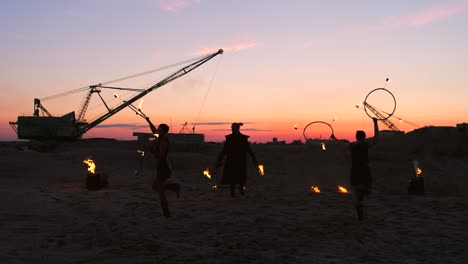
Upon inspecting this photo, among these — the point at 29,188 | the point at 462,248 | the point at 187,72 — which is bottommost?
the point at 462,248

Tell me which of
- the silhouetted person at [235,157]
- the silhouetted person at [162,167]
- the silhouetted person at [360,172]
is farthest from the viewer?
the silhouetted person at [235,157]

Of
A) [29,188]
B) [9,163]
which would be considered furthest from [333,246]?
[9,163]

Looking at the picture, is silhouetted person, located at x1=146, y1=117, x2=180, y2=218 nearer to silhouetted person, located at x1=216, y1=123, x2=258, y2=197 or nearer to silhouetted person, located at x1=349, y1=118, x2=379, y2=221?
silhouetted person, located at x1=216, y1=123, x2=258, y2=197

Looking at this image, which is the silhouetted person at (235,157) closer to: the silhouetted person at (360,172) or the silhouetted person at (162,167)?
the silhouetted person at (162,167)

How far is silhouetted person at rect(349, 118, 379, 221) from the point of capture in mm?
9445

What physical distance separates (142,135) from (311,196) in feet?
234

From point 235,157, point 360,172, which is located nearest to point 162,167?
point 235,157

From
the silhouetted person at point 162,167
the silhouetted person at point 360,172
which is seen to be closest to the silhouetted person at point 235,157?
the silhouetted person at point 162,167

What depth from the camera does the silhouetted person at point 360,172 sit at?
9445 millimetres

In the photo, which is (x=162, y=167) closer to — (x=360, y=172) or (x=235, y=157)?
(x=235, y=157)

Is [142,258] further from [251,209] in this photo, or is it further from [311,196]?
[311,196]

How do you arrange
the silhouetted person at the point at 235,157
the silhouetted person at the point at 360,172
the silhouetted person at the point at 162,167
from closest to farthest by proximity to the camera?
the silhouetted person at the point at 360,172 → the silhouetted person at the point at 162,167 → the silhouetted person at the point at 235,157

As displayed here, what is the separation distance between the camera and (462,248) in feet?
23.9

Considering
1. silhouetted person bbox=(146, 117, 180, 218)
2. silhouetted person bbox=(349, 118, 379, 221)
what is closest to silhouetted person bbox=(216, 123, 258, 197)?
silhouetted person bbox=(146, 117, 180, 218)
